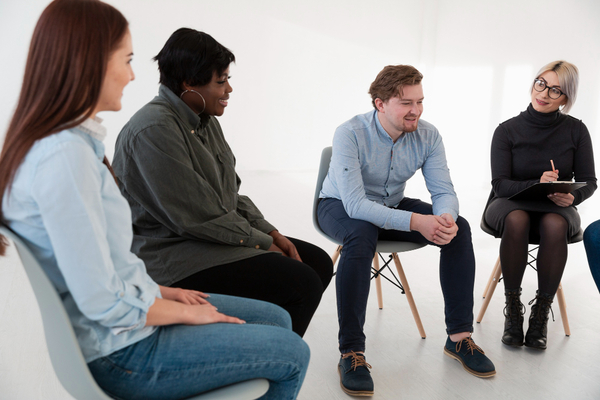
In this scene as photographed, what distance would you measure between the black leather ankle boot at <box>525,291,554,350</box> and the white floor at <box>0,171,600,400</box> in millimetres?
41

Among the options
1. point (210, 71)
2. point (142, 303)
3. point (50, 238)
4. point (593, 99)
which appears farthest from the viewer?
point (593, 99)

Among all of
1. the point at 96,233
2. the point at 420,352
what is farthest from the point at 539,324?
the point at 96,233

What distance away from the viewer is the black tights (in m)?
2.10

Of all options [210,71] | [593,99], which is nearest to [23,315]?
[210,71]

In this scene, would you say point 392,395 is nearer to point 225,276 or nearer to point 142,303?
point 225,276

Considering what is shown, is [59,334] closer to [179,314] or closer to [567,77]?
[179,314]

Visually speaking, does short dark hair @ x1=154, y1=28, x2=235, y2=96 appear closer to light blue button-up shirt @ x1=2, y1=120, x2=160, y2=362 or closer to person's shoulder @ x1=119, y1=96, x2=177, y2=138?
person's shoulder @ x1=119, y1=96, x2=177, y2=138

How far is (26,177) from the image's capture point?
778mm

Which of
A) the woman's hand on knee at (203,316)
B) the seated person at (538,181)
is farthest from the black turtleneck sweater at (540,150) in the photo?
the woman's hand on knee at (203,316)

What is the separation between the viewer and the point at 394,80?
2010 millimetres

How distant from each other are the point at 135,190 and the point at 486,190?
5482 mm

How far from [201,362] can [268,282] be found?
1.71 ft

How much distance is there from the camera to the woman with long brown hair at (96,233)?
0.78 meters

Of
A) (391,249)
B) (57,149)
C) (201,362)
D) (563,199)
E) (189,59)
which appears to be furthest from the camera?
(563,199)
